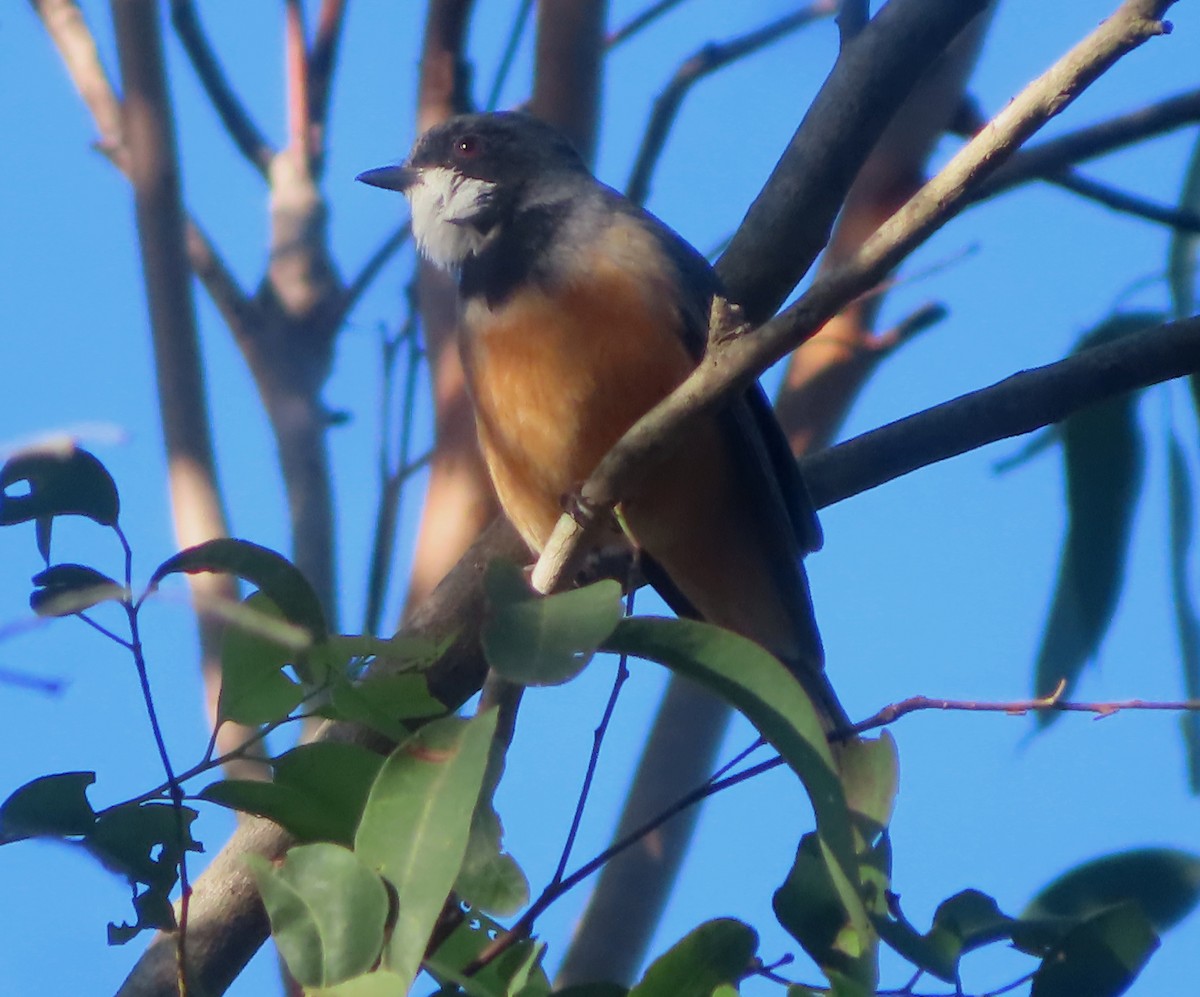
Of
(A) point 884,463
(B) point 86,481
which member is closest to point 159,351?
(A) point 884,463

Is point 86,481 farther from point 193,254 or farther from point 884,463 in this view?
point 193,254

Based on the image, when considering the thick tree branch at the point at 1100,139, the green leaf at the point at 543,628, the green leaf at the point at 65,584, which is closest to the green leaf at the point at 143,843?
the green leaf at the point at 65,584

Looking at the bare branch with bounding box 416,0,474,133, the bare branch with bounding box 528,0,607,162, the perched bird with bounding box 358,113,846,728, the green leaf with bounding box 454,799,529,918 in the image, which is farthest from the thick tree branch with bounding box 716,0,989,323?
the green leaf with bounding box 454,799,529,918

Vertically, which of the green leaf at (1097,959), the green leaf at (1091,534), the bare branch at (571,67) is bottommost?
the green leaf at (1097,959)

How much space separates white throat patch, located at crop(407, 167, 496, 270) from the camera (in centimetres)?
403

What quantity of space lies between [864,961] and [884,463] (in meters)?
1.57

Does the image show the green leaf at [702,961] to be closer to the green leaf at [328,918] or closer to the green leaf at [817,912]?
the green leaf at [817,912]

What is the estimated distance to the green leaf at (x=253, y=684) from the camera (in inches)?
72.3

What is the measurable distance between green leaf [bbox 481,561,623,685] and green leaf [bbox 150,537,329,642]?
0.24 metres

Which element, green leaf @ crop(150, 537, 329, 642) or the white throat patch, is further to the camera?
the white throat patch

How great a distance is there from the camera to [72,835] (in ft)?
5.94

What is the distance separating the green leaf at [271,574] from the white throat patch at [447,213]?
2.27 meters

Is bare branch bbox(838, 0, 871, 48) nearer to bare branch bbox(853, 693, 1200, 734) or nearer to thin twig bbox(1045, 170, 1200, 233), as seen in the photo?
thin twig bbox(1045, 170, 1200, 233)

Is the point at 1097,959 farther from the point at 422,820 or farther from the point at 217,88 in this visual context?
the point at 217,88
